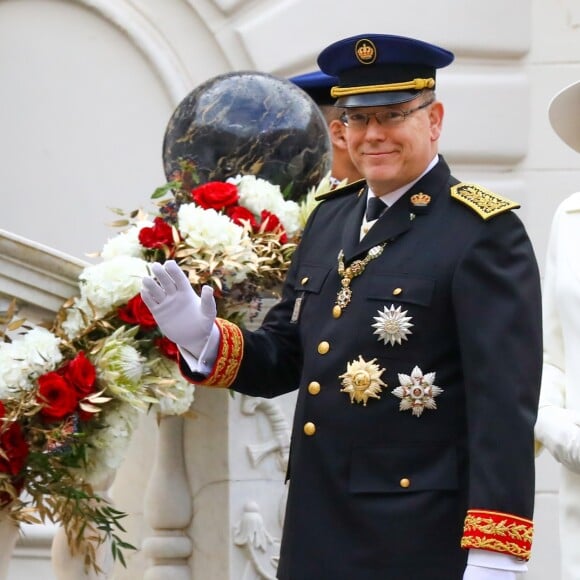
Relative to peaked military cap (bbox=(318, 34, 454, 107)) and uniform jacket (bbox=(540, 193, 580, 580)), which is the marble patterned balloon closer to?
uniform jacket (bbox=(540, 193, 580, 580))

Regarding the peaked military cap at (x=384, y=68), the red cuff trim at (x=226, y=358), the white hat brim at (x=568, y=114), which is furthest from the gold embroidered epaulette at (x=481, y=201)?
the white hat brim at (x=568, y=114)

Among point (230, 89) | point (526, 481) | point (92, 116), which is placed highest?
point (92, 116)

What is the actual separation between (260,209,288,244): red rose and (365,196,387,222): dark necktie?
3.54ft

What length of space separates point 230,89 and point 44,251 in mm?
894

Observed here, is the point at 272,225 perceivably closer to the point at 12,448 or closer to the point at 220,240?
the point at 220,240

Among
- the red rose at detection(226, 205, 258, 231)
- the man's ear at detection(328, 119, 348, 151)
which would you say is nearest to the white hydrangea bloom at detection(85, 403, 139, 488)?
the red rose at detection(226, 205, 258, 231)

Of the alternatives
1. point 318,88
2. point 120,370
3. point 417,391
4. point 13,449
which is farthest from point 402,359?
point 318,88

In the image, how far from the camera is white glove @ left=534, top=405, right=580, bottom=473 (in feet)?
16.0

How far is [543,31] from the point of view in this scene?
29.2 ft

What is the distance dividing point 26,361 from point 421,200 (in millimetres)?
1157

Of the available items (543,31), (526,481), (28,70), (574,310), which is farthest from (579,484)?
(28,70)

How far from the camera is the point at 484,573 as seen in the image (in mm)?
4078

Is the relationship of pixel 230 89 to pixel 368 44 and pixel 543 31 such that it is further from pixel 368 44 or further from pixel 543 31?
pixel 543 31

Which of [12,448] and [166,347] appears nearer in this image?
[12,448]
